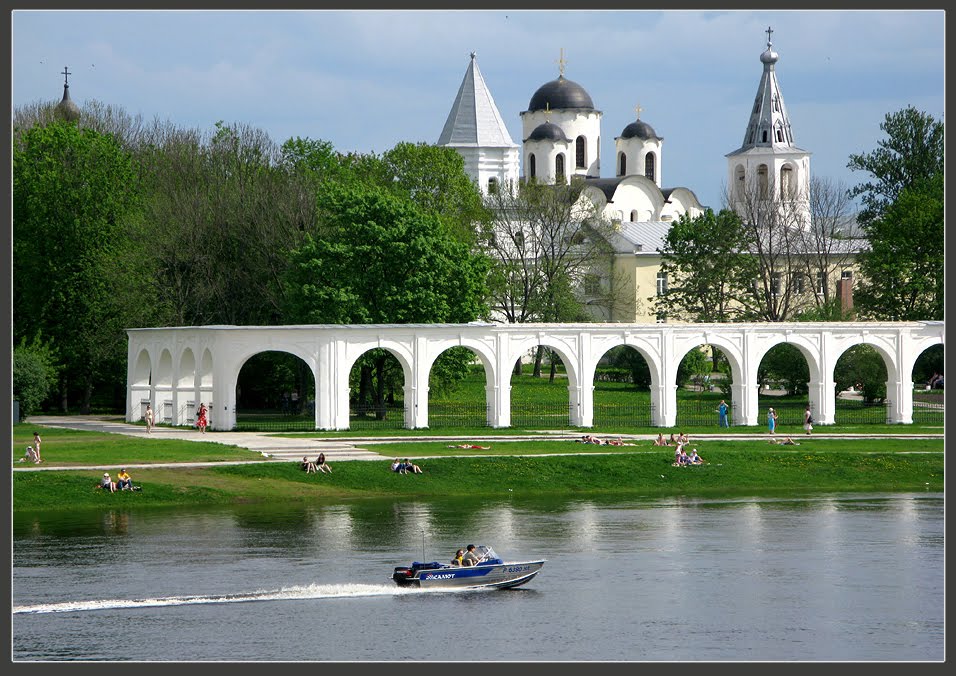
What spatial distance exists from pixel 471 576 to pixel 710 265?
174 feet

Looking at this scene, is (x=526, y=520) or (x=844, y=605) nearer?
(x=844, y=605)

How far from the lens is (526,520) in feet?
138

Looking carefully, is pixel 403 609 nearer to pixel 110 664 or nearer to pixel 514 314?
pixel 110 664

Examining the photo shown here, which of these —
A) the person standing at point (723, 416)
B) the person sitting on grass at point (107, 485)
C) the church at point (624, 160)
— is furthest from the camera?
the church at point (624, 160)

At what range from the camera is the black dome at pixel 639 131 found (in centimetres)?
13388

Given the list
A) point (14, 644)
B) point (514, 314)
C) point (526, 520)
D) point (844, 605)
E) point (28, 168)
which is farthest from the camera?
point (514, 314)

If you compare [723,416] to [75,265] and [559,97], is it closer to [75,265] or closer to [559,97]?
[75,265]

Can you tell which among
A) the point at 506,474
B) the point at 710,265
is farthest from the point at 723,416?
the point at 710,265

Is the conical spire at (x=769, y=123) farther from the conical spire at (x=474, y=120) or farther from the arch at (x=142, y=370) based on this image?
the arch at (x=142, y=370)

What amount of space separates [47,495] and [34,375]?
18277mm

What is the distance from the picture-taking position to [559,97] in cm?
12912

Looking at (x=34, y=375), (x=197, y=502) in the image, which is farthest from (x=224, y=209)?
(x=197, y=502)

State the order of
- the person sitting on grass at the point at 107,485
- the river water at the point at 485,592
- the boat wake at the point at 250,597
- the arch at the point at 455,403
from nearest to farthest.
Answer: the river water at the point at 485,592 → the boat wake at the point at 250,597 → the person sitting on grass at the point at 107,485 → the arch at the point at 455,403

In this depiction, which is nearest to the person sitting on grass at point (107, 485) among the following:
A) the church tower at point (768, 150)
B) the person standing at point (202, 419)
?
the person standing at point (202, 419)
